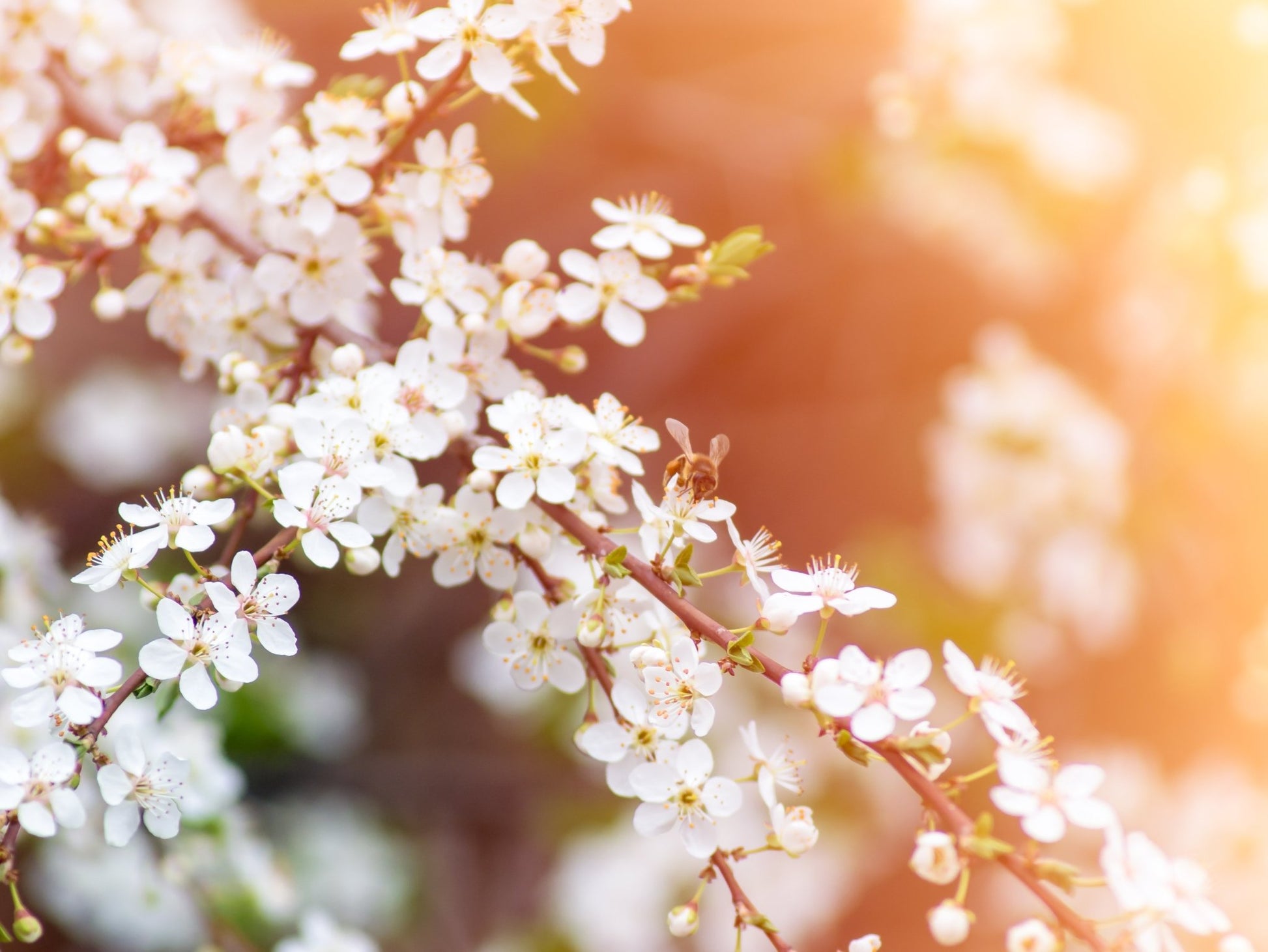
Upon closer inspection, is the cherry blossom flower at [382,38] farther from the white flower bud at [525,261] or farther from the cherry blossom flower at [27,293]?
the cherry blossom flower at [27,293]

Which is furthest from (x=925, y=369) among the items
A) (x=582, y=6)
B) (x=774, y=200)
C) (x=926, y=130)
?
(x=582, y=6)

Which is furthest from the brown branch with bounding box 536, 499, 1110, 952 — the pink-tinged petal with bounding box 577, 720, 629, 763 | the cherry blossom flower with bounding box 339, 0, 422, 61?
the cherry blossom flower with bounding box 339, 0, 422, 61

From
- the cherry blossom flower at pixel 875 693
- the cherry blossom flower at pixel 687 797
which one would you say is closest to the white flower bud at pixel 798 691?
the cherry blossom flower at pixel 875 693

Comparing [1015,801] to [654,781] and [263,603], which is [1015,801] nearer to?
[654,781]

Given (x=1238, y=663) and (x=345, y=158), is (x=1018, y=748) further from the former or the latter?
(x=1238, y=663)

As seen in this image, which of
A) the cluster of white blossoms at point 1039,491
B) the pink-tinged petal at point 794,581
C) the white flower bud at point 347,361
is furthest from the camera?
the cluster of white blossoms at point 1039,491

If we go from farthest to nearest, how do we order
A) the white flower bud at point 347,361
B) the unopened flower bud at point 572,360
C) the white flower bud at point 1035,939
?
1. the unopened flower bud at point 572,360
2. the white flower bud at point 347,361
3. the white flower bud at point 1035,939

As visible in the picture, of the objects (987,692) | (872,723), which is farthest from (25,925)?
(987,692)

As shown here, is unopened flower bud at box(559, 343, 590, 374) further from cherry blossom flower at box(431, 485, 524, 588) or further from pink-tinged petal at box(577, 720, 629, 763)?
pink-tinged petal at box(577, 720, 629, 763)
